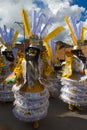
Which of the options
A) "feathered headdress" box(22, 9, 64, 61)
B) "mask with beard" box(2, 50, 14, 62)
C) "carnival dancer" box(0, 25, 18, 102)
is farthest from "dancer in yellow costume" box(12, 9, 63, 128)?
"mask with beard" box(2, 50, 14, 62)

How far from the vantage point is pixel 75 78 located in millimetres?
6504

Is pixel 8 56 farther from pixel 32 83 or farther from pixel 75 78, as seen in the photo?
pixel 32 83

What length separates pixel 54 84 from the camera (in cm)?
858

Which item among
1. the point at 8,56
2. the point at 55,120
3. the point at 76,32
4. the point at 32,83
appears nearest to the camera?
the point at 32,83

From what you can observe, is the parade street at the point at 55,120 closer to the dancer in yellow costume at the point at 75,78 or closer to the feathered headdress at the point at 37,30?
the dancer in yellow costume at the point at 75,78

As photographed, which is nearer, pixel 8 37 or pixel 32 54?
pixel 32 54

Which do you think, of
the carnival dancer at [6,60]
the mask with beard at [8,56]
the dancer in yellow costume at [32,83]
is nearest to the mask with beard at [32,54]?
the dancer in yellow costume at [32,83]

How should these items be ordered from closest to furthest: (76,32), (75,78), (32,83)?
(32,83), (75,78), (76,32)

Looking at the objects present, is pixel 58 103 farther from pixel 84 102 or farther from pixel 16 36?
pixel 16 36

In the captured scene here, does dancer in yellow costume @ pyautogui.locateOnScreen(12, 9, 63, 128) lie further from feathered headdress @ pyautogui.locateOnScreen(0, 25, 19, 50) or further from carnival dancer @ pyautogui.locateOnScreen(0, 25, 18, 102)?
feathered headdress @ pyautogui.locateOnScreen(0, 25, 19, 50)

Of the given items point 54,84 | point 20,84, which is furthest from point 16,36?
point 20,84

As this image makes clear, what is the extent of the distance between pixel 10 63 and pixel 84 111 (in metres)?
3.31

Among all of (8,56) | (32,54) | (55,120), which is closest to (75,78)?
(55,120)

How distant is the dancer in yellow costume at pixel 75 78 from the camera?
637 cm
